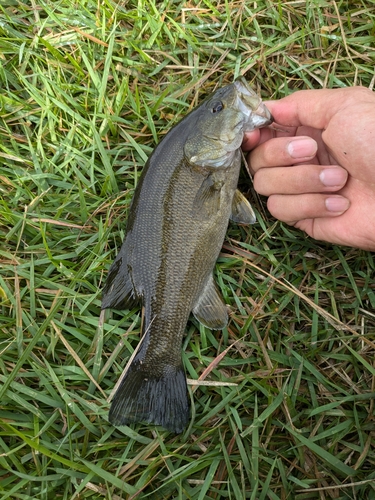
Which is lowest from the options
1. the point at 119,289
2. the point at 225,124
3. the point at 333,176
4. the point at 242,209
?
the point at 119,289

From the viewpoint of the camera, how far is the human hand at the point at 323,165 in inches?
102

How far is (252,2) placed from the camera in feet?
10.9

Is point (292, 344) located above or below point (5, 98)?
below

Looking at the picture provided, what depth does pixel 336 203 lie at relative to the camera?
9.02 feet

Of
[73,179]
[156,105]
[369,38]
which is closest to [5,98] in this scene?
[73,179]

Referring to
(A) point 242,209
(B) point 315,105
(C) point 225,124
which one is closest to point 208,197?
(A) point 242,209

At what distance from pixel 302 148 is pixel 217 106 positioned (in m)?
0.64

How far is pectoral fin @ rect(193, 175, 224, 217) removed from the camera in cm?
283

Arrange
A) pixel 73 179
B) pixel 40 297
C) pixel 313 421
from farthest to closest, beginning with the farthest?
pixel 73 179 → pixel 40 297 → pixel 313 421

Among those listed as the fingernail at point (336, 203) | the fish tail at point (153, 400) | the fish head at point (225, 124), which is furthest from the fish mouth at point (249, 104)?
the fish tail at point (153, 400)

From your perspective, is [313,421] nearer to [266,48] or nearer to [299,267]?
[299,267]

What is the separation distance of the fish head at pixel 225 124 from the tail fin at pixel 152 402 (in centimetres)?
148

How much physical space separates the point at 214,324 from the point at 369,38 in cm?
249

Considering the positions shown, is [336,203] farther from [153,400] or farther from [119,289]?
[153,400]
